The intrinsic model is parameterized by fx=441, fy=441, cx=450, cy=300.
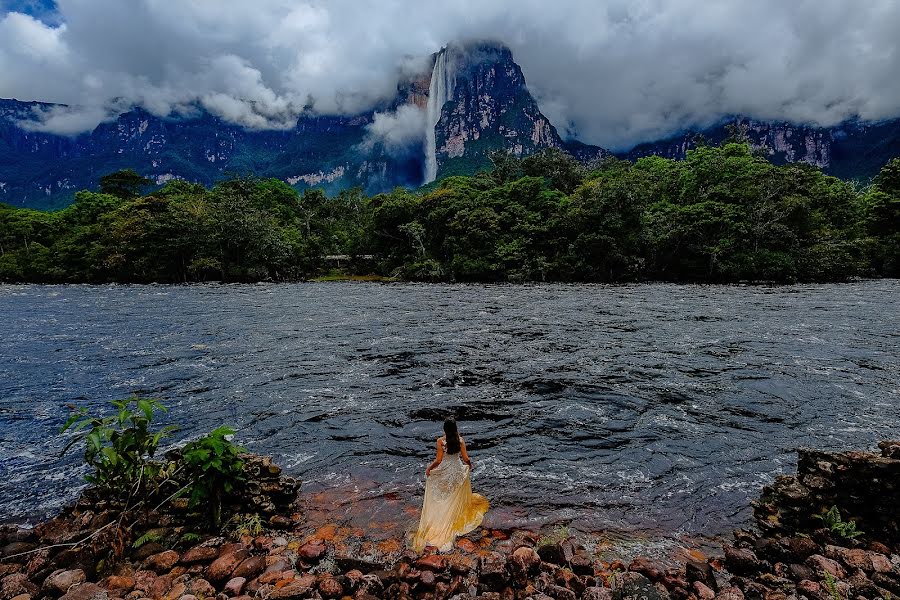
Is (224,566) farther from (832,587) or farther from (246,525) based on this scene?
(832,587)

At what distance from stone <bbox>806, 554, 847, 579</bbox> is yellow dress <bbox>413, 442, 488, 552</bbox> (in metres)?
4.89

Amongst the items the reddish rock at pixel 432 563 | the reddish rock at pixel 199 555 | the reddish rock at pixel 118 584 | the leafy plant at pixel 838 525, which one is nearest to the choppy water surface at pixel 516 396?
the leafy plant at pixel 838 525

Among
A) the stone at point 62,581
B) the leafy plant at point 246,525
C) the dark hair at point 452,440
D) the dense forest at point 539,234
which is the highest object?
the dense forest at point 539,234

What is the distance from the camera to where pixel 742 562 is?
20.4ft

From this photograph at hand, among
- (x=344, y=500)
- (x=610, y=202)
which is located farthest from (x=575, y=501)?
(x=610, y=202)

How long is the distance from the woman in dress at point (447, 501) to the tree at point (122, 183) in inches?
5334

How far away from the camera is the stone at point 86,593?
5.52m

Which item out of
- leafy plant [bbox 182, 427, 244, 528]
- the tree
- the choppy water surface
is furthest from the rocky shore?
the tree

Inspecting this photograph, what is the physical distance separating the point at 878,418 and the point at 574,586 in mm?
12626

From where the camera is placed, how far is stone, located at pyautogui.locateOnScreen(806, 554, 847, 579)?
5.74 meters

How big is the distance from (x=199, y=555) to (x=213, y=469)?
1.27 metres

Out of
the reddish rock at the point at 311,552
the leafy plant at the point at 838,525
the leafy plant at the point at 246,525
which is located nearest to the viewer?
the reddish rock at the point at 311,552

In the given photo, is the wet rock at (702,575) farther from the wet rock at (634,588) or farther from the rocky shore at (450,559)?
the wet rock at (634,588)

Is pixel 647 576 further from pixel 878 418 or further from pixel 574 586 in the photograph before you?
pixel 878 418
